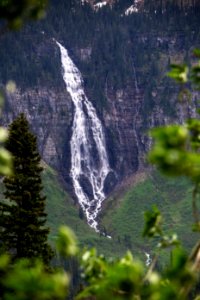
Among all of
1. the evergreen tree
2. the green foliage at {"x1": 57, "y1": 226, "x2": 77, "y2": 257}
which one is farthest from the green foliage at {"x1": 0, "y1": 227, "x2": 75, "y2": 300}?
the evergreen tree

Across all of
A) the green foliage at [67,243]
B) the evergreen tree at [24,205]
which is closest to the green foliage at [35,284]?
the green foliage at [67,243]

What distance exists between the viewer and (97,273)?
721cm

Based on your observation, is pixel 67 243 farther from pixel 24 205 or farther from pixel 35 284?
pixel 24 205

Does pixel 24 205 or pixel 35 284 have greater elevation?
pixel 35 284

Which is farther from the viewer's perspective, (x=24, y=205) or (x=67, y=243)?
(x=24, y=205)

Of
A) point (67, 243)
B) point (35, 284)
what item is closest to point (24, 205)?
point (67, 243)

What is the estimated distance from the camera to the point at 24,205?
38594 millimetres

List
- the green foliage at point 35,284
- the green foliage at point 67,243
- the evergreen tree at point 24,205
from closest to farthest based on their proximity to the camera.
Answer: the green foliage at point 35,284 → the green foliage at point 67,243 → the evergreen tree at point 24,205

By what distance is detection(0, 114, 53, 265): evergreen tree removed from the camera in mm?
37594

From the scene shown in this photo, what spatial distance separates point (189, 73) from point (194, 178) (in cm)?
191

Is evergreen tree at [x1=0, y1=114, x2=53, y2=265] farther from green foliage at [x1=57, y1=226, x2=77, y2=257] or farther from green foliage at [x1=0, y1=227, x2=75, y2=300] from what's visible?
green foliage at [x1=0, y1=227, x2=75, y2=300]

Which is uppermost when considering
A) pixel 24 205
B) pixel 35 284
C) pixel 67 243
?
pixel 35 284

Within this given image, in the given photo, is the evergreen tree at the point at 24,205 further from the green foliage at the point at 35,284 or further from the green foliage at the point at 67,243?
the green foliage at the point at 35,284

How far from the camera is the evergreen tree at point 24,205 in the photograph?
37594mm
